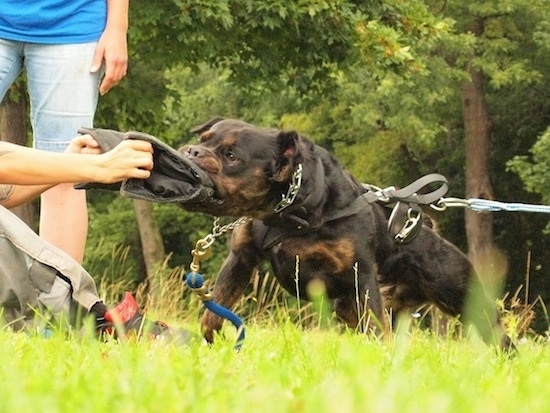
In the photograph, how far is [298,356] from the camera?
2.59 meters

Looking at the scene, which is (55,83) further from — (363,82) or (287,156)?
(363,82)

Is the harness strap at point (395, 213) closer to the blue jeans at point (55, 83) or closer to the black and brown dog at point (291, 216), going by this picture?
the black and brown dog at point (291, 216)

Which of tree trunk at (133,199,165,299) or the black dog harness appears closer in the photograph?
the black dog harness

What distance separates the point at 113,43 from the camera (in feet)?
15.1

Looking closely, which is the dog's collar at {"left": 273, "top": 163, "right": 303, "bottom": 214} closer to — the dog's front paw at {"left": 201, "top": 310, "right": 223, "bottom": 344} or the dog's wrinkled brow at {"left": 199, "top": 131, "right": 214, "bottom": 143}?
the dog's wrinkled brow at {"left": 199, "top": 131, "right": 214, "bottom": 143}

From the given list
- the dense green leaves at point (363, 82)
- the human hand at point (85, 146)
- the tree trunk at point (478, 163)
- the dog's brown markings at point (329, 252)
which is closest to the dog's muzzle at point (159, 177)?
the human hand at point (85, 146)

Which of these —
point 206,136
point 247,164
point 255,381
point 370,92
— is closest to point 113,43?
point 206,136

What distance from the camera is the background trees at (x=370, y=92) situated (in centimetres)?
1114

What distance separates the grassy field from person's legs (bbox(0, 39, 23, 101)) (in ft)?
6.51

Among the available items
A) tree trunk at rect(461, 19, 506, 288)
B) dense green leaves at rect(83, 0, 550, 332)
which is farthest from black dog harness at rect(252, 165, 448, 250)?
tree trunk at rect(461, 19, 506, 288)

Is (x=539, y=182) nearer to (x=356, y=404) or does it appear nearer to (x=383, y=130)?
(x=383, y=130)

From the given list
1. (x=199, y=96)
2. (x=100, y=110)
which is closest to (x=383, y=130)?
(x=199, y=96)

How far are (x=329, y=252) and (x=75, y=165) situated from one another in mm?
1398

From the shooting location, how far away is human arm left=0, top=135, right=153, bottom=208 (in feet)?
12.0
